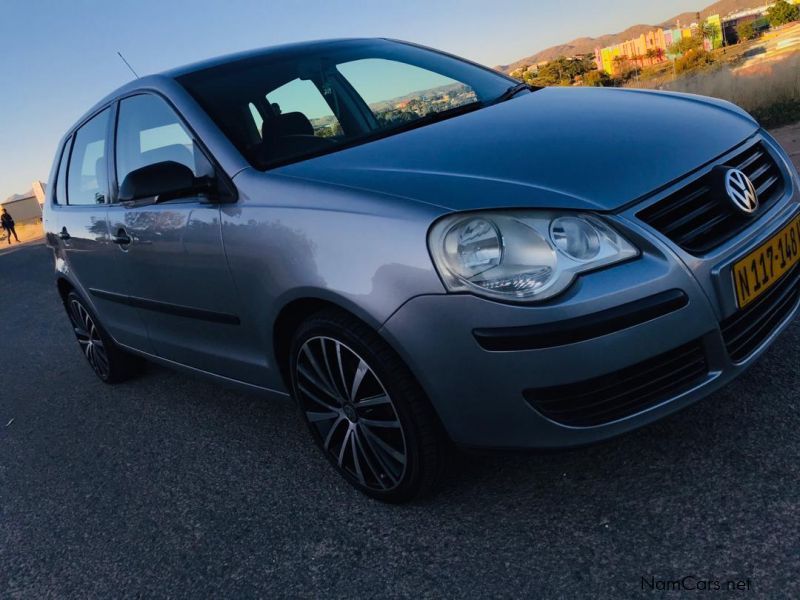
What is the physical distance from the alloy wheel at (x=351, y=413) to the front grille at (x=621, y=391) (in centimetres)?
50

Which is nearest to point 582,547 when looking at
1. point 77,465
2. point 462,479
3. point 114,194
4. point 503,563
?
point 503,563

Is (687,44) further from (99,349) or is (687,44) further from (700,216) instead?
(700,216)

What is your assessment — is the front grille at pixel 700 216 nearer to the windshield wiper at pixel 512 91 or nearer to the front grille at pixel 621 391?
A: the front grille at pixel 621 391

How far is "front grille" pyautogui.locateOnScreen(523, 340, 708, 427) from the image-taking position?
78.0 inches

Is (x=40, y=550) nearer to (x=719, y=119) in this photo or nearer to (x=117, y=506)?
(x=117, y=506)

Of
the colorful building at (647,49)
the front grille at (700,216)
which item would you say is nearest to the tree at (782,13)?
the colorful building at (647,49)

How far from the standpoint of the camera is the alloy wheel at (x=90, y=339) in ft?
15.0

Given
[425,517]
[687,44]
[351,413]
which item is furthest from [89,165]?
[687,44]

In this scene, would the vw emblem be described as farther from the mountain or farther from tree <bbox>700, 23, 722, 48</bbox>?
the mountain

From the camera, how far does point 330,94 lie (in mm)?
3291

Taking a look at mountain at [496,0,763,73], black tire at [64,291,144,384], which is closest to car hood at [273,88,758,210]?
black tire at [64,291,144,384]

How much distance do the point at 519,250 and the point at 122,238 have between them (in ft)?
7.19

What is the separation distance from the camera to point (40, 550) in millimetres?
2822

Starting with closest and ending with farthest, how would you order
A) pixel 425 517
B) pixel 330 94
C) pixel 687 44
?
pixel 425 517 → pixel 330 94 → pixel 687 44
